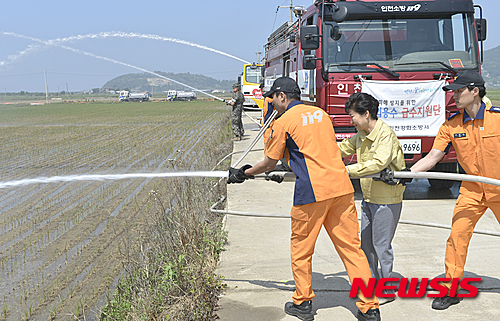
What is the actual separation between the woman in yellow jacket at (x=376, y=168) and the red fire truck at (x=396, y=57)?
3.47 metres

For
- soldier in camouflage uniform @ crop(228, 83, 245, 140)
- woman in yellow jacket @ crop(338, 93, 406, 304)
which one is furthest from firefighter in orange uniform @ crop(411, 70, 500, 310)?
soldier in camouflage uniform @ crop(228, 83, 245, 140)

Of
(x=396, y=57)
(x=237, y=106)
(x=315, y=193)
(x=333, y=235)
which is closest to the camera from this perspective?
(x=315, y=193)

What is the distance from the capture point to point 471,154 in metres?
3.78

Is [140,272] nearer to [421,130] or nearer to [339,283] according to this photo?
[339,283]

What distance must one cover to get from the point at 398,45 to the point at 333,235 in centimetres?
487

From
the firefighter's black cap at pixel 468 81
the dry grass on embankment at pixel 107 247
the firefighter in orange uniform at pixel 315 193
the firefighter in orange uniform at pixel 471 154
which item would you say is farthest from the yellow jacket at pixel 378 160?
the dry grass on embankment at pixel 107 247

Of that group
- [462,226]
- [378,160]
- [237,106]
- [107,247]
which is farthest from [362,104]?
[237,106]

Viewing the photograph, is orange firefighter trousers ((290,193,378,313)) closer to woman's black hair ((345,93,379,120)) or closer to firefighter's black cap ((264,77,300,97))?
woman's black hair ((345,93,379,120))

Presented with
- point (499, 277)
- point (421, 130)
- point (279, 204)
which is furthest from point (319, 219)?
point (421, 130)

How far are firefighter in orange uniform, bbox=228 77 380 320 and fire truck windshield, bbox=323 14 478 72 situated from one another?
13.4ft

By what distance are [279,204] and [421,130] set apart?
2.43 meters

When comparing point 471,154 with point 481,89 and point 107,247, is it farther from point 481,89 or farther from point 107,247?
point 107,247

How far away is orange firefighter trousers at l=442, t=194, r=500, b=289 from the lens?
375 centimetres

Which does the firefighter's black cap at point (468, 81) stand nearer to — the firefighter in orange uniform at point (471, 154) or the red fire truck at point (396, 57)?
the firefighter in orange uniform at point (471, 154)
